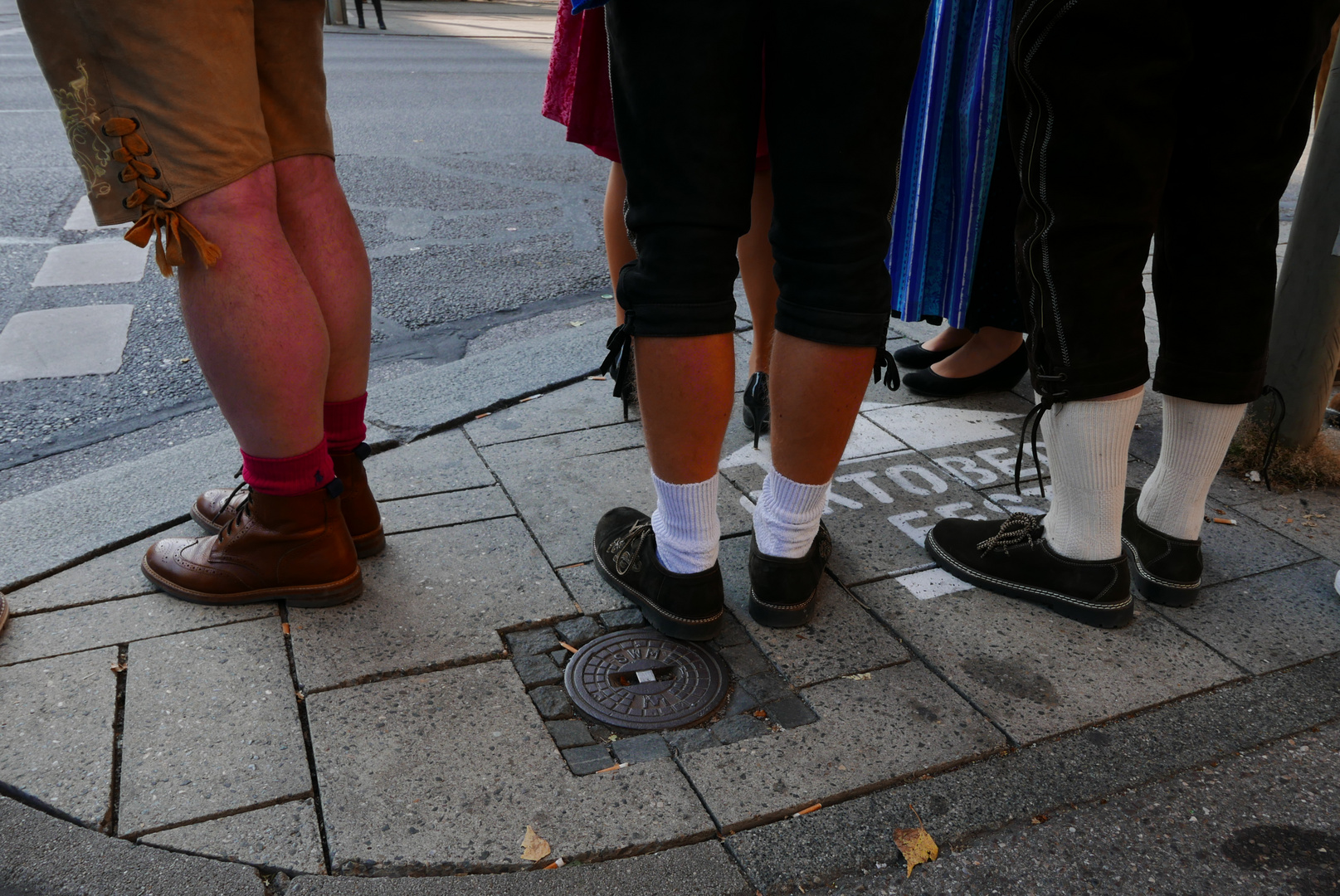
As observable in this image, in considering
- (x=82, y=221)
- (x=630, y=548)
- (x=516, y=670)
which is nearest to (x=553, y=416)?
(x=630, y=548)

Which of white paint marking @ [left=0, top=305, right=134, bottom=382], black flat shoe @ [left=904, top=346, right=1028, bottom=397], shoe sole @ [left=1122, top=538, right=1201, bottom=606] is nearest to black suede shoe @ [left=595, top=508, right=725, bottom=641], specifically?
shoe sole @ [left=1122, top=538, right=1201, bottom=606]

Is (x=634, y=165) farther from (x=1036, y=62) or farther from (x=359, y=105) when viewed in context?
(x=359, y=105)

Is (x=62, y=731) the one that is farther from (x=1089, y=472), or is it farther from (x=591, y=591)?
(x=1089, y=472)

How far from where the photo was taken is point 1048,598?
211 centimetres

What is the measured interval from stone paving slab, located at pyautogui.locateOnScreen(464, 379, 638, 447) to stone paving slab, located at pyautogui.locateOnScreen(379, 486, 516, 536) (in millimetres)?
312

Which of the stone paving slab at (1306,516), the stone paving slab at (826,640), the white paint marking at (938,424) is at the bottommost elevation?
the stone paving slab at (1306,516)

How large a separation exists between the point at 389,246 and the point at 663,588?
3.37 meters

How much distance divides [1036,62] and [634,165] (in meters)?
0.70

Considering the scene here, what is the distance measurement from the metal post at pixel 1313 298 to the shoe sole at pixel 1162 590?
0.84 m

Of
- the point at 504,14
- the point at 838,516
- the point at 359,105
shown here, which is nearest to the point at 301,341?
the point at 838,516

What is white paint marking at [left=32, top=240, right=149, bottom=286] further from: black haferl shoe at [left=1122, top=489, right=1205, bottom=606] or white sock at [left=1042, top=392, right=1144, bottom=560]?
black haferl shoe at [left=1122, top=489, right=1205, bottom=606]

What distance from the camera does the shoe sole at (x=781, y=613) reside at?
2.02 meters

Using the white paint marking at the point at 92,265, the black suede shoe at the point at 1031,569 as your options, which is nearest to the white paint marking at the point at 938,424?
the black suede shoe at the point at 1031,569

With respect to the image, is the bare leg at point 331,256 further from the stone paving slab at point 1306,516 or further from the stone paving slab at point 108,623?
the stone paving slab at point 1306,516
